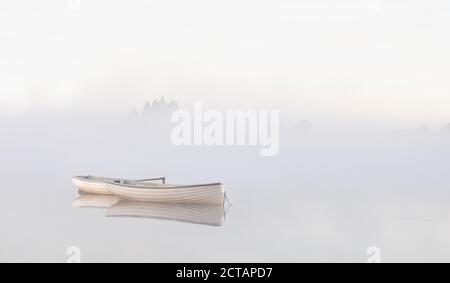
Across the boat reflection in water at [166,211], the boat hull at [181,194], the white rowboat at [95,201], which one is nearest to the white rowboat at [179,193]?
the boat hull at [181,194]

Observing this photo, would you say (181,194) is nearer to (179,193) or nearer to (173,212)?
(179,193)

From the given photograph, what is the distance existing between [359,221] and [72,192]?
1783 cm

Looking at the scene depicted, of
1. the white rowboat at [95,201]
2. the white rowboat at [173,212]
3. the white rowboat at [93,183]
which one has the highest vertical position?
the white rowboat at [93,183]

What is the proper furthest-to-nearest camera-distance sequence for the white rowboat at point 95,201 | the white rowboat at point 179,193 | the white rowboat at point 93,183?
the white rowboat at point 93,183 → the white rowboat at point 95,201 → the white rowboat at point 179,193

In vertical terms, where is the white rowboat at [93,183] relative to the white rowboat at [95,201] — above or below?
above

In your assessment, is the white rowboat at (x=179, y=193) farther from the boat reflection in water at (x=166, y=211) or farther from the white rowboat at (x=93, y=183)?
the white rowboat at (x=93, y=183)

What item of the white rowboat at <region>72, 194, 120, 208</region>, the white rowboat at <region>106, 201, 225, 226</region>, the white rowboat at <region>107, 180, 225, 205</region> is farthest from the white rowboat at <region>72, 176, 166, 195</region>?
the white rowboat at <region>106, 201, 225, 226</region>

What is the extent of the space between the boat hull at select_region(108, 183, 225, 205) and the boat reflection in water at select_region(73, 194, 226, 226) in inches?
8.4

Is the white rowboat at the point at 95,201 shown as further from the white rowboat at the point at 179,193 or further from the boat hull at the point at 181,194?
the boat hull at the point at 181,194

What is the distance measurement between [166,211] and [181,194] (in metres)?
1.26

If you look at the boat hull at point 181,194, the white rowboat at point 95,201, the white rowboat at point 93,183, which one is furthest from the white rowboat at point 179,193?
the white rowboat at point 93,183

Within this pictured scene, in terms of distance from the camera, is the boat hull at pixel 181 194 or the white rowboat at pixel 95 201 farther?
the white rowboat at pixel 95 201

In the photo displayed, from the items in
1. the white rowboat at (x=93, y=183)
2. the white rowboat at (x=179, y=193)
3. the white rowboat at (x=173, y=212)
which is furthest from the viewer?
the white rowboat at (x=93, y=183)

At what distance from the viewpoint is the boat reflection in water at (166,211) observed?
74.5 feet
